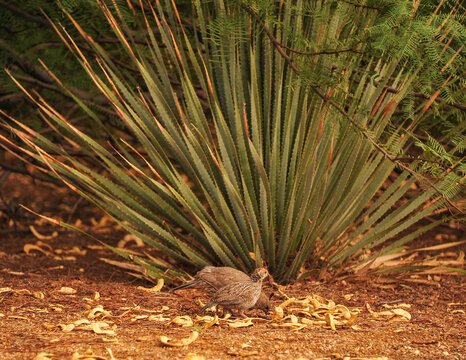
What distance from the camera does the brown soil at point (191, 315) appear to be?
255cm

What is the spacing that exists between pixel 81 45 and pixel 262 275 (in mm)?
2538

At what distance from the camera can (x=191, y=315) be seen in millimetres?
3156

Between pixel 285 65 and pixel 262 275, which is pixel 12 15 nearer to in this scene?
pixel 285 65

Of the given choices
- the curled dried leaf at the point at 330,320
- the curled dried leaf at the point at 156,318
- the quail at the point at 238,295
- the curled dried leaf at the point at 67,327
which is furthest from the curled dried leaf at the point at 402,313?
the curled dried leaf at the point at 67,327

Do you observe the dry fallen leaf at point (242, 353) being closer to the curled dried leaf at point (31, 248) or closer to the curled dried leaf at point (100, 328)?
the curled dried leaf at point (100, 328)

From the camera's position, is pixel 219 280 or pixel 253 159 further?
pixel 253 159

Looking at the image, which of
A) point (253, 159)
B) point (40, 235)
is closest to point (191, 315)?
point (253, 159)

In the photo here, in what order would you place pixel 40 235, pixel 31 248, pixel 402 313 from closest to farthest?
pixel 402 313, pixel 31 248, pixel 40 235

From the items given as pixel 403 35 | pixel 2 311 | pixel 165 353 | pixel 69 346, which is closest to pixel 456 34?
pixel 403 35

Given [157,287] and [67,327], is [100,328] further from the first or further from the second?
[157,287]

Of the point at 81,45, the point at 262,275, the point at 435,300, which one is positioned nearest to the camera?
the point at 262,275

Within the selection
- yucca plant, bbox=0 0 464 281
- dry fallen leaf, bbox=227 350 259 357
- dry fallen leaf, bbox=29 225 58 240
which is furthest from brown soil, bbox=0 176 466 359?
dry fallen leaf, bbox=29 225 58 240

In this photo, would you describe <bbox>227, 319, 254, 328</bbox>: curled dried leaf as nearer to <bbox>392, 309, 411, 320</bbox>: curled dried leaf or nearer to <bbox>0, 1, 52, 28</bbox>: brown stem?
<bbox>392, 309, 411, 320</bbox>: curled dried leaf

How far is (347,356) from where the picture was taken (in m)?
2.53
